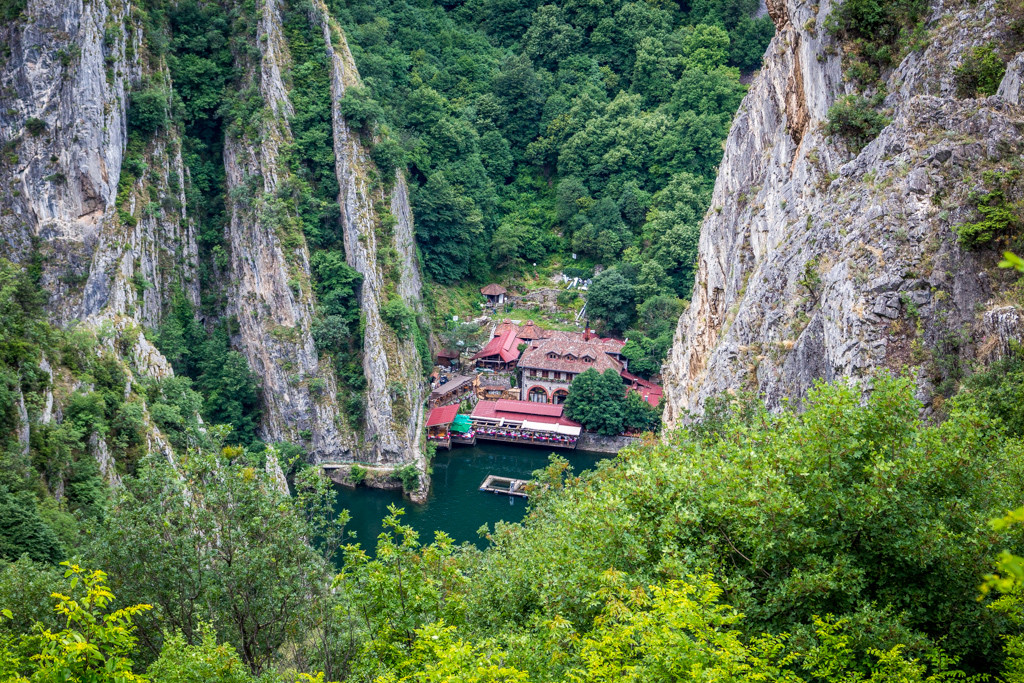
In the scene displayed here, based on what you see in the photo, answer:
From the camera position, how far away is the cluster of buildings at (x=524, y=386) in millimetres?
51531

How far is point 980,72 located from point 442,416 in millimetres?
36982

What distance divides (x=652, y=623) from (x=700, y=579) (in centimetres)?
94

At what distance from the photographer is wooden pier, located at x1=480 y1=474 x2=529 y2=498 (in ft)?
149

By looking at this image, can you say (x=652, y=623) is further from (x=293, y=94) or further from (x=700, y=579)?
(x=293, y=94)

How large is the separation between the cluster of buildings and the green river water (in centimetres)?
106

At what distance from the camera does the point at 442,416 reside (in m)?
51.6

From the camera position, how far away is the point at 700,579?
10477 mm

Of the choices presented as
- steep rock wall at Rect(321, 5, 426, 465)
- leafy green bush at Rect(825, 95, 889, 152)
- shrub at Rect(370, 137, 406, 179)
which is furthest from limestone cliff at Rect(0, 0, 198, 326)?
leafy green bush at Rect(825, 95, 889, 152)

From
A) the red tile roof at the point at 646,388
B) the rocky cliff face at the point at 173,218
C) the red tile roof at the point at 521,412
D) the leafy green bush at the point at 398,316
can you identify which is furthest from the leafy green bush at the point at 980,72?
the rocky cliff face at the point at 173,218

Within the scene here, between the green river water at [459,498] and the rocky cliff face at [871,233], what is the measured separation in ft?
57.0

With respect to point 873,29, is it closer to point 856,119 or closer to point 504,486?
point 856,119

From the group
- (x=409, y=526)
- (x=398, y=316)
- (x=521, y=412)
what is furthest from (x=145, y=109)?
(x=409, y=526)

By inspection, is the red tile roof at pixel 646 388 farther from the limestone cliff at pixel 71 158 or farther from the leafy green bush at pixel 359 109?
the limestone cliff at pixel 71 158

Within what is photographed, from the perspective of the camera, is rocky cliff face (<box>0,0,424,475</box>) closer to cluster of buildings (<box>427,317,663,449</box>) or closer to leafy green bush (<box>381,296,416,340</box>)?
leafy green bush (<box>381,296,416,340</box>)
